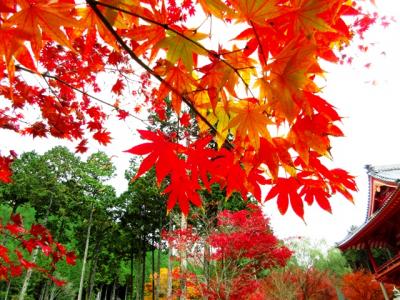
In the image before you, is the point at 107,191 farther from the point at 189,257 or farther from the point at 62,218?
the point at 189,257

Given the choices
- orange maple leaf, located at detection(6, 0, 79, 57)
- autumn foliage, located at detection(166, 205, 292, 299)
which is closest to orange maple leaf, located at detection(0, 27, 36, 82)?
orange maple leaf, located at detection(6, 0, 79, 57)

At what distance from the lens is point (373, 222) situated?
966cm

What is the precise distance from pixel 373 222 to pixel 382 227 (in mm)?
814

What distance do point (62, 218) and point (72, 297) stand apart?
1154cm

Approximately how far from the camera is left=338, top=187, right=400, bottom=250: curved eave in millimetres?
8070

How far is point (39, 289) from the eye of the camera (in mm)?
30125

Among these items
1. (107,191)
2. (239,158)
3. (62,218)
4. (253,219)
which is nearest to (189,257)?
(253,219)

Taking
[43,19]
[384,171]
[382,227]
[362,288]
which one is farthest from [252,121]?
[362,288]

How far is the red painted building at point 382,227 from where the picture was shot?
8.97 metres

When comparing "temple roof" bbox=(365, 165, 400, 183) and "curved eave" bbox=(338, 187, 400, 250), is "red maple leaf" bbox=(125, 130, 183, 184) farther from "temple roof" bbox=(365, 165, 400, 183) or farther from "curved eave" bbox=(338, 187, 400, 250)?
"temple roof" bbox=(365, 165, 400, 183)

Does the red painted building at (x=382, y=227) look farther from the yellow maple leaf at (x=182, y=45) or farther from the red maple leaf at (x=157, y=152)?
the yellow maple leaf at (x=182, y=45)

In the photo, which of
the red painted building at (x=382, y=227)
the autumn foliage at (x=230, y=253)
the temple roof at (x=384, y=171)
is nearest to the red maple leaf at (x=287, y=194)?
the red painted building at (x=382, y=227)

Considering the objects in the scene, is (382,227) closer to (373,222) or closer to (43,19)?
(373,222)

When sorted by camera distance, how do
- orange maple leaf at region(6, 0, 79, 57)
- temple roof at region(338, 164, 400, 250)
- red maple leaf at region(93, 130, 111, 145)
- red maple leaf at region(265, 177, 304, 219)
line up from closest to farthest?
Answer: 1. orange maple leaf at region(6, 0, 79, 57)
2. red maple leaf at region(265, 177, 304, 219)
3. red maple leaf at region(93, 130, 111, 145)
4. temple roof at region(338, 164, 400, 250)
